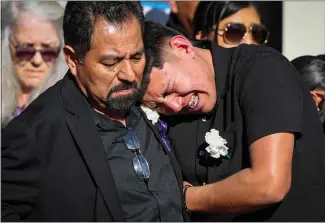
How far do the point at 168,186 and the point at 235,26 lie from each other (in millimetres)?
1502

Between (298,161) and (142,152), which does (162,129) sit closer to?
(142,152)

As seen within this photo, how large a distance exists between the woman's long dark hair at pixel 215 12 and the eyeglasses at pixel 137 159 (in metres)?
1.42

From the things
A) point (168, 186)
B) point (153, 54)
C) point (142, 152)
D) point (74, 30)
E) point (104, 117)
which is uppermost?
point (74, 30)

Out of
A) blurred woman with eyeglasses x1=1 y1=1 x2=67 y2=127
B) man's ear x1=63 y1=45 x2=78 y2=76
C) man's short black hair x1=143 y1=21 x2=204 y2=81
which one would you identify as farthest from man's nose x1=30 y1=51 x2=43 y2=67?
man's ear x1=63 y1=45 x2=78 y2=76

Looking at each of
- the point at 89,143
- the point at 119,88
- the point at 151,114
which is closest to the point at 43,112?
the point at 89,143

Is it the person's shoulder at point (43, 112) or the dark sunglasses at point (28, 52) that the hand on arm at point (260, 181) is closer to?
the person's shoulder at point (43, 112)

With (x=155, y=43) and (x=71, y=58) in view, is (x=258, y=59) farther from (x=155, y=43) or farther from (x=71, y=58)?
(x=71, y=58)

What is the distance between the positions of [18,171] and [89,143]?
1.00 feet

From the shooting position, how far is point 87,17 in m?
2.31

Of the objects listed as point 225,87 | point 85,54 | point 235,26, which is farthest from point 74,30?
point 235,26

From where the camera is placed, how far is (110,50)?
2316 mm

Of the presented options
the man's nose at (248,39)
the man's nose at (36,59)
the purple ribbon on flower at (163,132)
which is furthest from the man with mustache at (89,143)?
the man's nose at (248,39)

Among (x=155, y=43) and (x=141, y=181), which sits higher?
(x=155, y=43)

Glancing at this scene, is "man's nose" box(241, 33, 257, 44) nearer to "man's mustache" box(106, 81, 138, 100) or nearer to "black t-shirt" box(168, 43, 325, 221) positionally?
"black t-shirt" box(168, 43, 325, 221)
